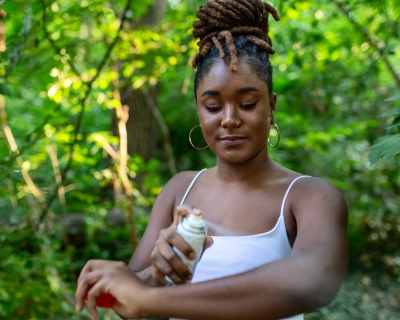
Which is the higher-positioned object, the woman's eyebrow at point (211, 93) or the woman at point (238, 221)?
the woman's eyebrow at point (211, 93)

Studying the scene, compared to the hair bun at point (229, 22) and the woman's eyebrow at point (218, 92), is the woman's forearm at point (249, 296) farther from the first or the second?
the hair bun at point (229, 22)

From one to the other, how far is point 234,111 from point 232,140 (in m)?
0.12

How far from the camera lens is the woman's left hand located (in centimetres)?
127

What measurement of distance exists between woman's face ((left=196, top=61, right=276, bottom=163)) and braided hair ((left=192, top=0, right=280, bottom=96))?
0.16 ft

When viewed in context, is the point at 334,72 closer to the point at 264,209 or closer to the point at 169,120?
the point at 169,120

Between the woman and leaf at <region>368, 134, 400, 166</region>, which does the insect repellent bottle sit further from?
leaf at <region>368, 134, 400, 166</region>

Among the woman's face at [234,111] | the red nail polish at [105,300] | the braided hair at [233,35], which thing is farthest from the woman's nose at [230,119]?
the red nail polish at [105,300]

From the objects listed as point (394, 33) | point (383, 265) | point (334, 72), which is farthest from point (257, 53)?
point (383, 265)

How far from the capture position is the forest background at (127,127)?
3.30m

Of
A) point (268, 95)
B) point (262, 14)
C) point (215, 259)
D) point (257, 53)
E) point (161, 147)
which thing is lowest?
point (161, 147)

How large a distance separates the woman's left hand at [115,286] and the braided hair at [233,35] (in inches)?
31.7

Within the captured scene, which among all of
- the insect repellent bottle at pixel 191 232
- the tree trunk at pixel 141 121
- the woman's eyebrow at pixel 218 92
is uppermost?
the woman's eyebrow at pixel 218 92

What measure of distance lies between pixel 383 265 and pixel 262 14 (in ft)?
17.8

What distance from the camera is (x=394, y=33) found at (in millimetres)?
3430
